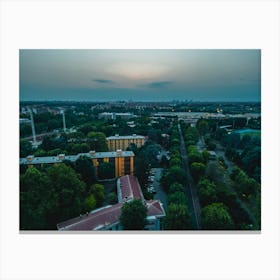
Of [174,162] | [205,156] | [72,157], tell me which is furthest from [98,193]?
[205,156]

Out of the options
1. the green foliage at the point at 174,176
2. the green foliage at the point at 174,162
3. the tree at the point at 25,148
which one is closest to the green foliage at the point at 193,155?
the green foliage at the point at 174,162

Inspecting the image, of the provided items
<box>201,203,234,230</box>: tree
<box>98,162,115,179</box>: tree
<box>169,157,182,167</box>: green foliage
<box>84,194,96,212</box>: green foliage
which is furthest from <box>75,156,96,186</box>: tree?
<box>201,203,234,230</box>: tree

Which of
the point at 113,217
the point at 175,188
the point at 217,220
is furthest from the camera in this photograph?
the point at 175,188

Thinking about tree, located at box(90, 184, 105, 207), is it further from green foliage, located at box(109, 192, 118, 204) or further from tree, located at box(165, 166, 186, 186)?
tree, located at box(165, 166, 186, 186)

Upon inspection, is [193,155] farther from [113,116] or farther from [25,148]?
[25,148]
